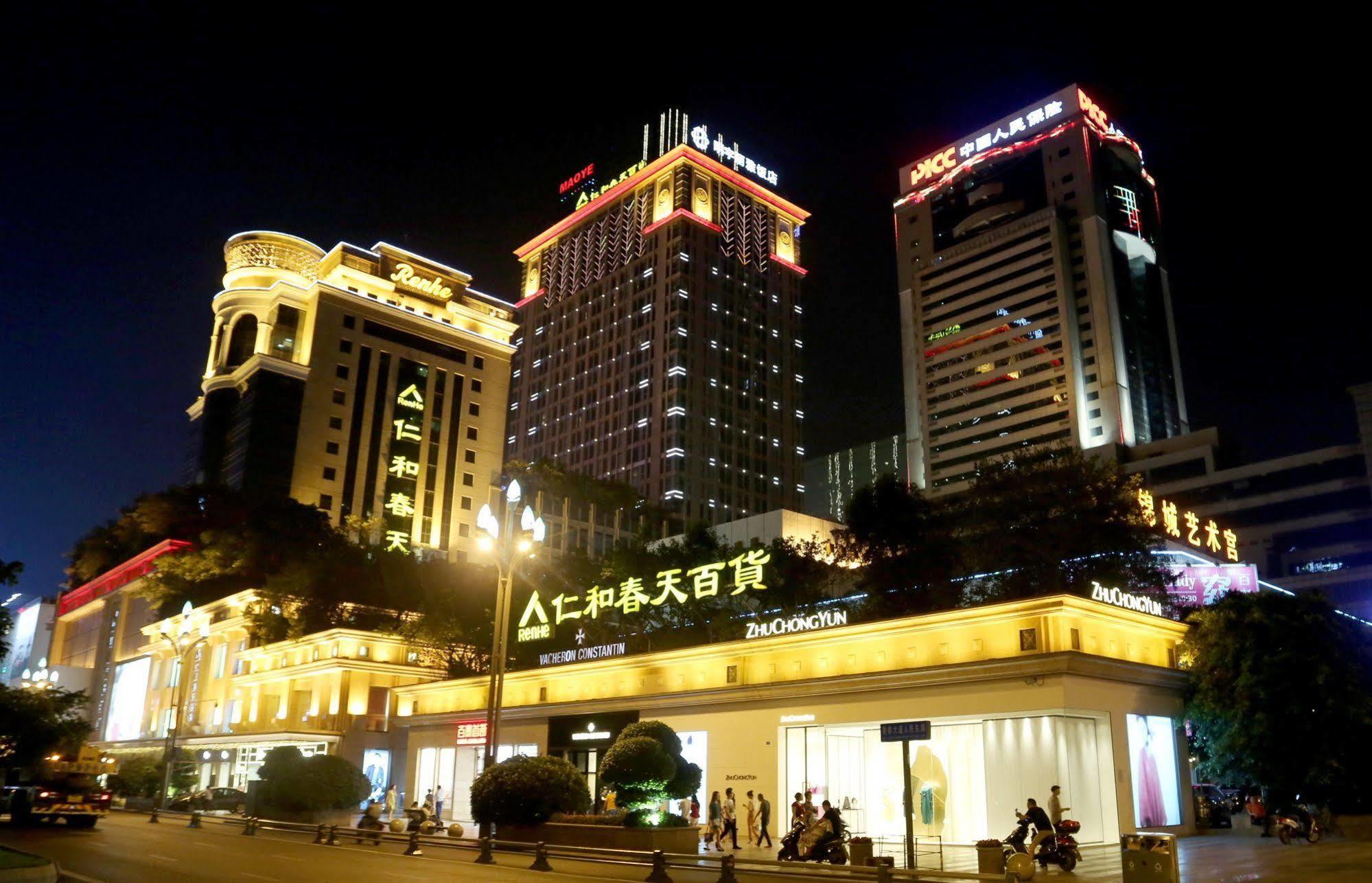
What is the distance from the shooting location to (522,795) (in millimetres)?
23562

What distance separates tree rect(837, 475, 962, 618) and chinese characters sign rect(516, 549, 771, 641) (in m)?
11.4

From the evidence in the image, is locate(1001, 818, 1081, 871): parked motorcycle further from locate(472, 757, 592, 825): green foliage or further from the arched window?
the arched window

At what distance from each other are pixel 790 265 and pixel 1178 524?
4117 inches

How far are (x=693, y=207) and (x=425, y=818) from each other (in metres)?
109

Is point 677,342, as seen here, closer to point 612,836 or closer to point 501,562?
point 501,562

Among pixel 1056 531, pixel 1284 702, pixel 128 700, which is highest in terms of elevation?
pixel 1056 531

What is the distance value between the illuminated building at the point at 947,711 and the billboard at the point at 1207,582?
398 inches

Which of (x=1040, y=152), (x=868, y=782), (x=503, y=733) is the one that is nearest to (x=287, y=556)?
(x=503, y=733)

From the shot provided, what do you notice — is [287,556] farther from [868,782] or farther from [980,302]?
[980,302]

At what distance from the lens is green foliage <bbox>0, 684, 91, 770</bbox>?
4016 centimetres

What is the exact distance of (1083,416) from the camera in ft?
420

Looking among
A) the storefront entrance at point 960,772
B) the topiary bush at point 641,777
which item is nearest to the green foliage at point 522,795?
the topiary bush at point 641,777

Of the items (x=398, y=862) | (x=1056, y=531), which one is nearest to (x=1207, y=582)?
(x=1056, y=531)

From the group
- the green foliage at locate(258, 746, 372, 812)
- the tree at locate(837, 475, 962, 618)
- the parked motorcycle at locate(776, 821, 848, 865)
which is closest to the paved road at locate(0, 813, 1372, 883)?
the parked motorcycle at locate(776, 821, 848, 865)
